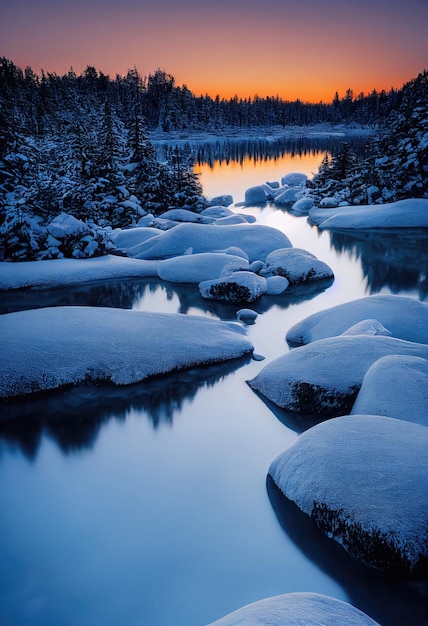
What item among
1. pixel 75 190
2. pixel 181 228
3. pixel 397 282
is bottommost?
pixel 397 282

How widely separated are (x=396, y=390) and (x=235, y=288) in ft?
18.8

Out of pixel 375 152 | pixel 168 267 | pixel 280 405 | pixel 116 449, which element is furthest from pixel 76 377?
pixel 375 152

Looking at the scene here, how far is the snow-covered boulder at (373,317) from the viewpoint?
7742 millimetres

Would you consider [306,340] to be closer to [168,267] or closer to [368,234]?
[168,267]

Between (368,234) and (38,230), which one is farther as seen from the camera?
(368,234)

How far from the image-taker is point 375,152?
25.4 metres

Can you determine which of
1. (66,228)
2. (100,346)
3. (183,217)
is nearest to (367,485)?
(100,346)

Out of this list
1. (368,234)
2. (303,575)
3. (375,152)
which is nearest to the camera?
(303,575)

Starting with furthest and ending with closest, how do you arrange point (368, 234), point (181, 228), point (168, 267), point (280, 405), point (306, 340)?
point (368, 234) → point (181, 228) → point (168, 267) → point (306, 340) → point (280, 405)

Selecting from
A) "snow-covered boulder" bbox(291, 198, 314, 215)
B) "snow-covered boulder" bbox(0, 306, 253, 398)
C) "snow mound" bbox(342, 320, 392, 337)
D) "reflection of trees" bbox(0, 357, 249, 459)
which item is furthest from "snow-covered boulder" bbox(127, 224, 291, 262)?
"snow-covered boulder" bbox(291, 198, 314, 215)

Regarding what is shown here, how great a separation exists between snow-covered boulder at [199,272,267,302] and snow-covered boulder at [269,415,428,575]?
5.95 m

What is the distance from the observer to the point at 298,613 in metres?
2.73

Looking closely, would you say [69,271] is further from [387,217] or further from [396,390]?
[387,217]

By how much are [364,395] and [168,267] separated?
8288 millimetres
